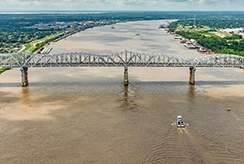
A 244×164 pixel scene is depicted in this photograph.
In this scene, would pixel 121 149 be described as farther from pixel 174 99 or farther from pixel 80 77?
pixel 80 77

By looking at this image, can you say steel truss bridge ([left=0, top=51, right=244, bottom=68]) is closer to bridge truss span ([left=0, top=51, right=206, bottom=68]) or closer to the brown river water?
bridge truss span ([left=0, top=51, right=206, bottom=68])

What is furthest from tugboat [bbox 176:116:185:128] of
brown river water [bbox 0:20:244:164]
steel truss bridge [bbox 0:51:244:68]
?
steel truss bridge [bbox 0:51:244:68]

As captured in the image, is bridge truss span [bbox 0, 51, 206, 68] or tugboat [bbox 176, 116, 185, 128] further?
bridge truss span [bbox 0, 51, 206, 68]

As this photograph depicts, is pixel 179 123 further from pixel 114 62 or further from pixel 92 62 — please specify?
pixel 92 62

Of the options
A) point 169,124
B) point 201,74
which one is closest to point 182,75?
point 201,74

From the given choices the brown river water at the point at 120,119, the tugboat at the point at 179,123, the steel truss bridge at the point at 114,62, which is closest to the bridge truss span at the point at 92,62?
the steel truss bridge at the point at 114,62

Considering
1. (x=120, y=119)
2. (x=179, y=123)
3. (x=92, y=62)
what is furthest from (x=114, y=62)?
(x=179, y=123)

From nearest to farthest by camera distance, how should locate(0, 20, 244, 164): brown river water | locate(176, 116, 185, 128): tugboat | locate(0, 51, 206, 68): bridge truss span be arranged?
locate(0, 20, 244, 164): brown river water
locate(176, 116, 185, 128): tugboat
locate(0, 51, 206, 68): bridge truss span

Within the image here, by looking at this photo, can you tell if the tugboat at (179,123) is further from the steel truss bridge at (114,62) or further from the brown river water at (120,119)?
the steel truss bridge at (114,62)

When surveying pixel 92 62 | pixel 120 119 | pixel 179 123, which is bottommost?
pixel 120 119
